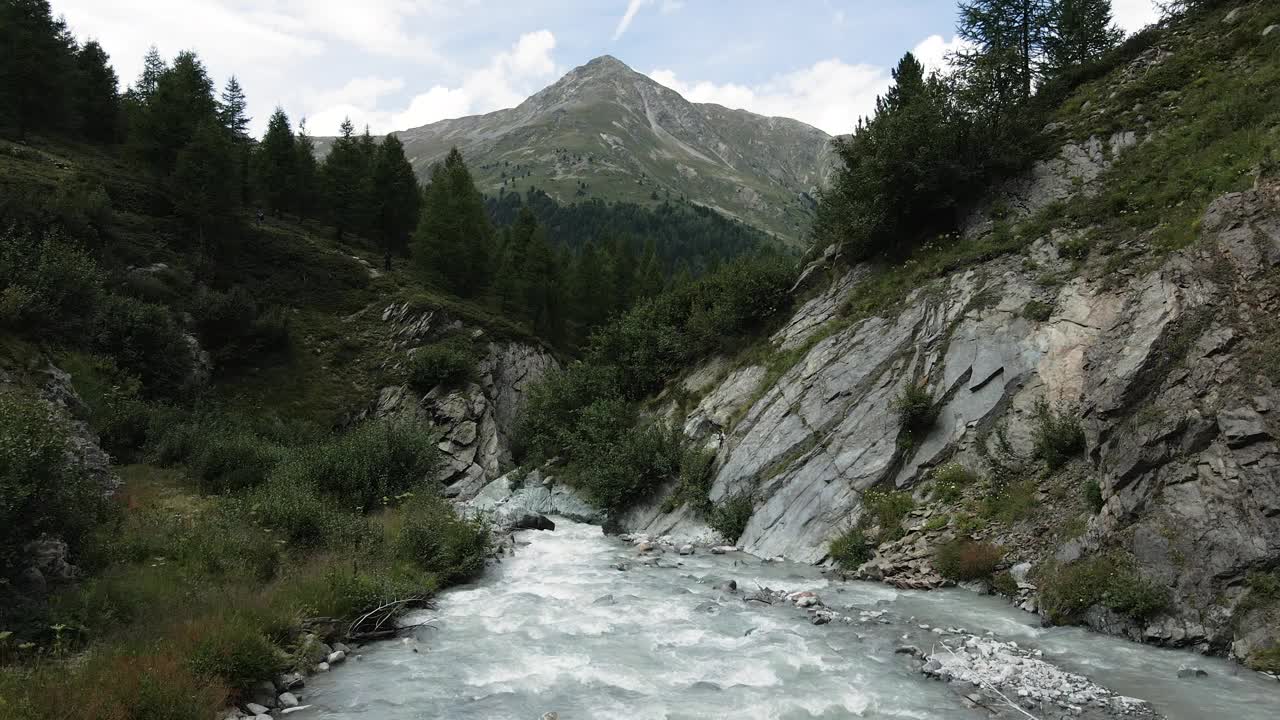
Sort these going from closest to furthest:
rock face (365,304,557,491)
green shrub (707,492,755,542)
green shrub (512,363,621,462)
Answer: green shrub (707,492,755,542) < green shrub (512,363,621,462) < rock face (365,304,557,491)

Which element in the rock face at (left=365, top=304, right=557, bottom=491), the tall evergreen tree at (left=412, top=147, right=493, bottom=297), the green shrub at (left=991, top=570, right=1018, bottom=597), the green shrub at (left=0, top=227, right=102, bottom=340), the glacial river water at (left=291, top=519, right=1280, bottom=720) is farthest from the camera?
the tall evergreen tree at (left=412, top=147, right=493, bottom=297)

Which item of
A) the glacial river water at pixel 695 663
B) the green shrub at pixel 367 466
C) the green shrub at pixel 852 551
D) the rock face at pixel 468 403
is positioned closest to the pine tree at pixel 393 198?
the rock face at pixel 468 403

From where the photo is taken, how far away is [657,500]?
2631 cm

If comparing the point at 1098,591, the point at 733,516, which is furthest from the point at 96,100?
the point at 1098,591

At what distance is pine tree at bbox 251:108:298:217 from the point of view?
65.6 meters

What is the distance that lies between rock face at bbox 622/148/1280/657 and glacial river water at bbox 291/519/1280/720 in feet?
5.05

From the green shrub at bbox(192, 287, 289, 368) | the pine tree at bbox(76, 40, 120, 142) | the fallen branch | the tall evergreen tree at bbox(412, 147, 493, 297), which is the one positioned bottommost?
the fallen branch

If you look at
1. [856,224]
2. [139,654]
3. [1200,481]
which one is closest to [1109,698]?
[1200,481]

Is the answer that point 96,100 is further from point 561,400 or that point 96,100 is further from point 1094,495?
point 1094,495

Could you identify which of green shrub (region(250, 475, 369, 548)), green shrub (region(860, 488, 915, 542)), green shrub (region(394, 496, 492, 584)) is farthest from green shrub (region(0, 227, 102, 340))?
green shrub (region(860, 488, 915, 542))

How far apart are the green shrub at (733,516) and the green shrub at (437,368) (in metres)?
27.1

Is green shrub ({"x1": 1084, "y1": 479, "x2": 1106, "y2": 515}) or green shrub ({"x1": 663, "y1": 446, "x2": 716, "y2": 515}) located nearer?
green shrub ({"x1": 1084, "y1": 479, "x2": 1106, "y2": 515})

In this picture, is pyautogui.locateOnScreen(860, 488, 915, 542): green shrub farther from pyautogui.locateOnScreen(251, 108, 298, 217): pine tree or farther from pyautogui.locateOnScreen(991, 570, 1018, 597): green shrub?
pyautogui.locateOnScreen(251, 108, 298, 217): pine tree

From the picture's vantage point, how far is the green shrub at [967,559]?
14.8m
